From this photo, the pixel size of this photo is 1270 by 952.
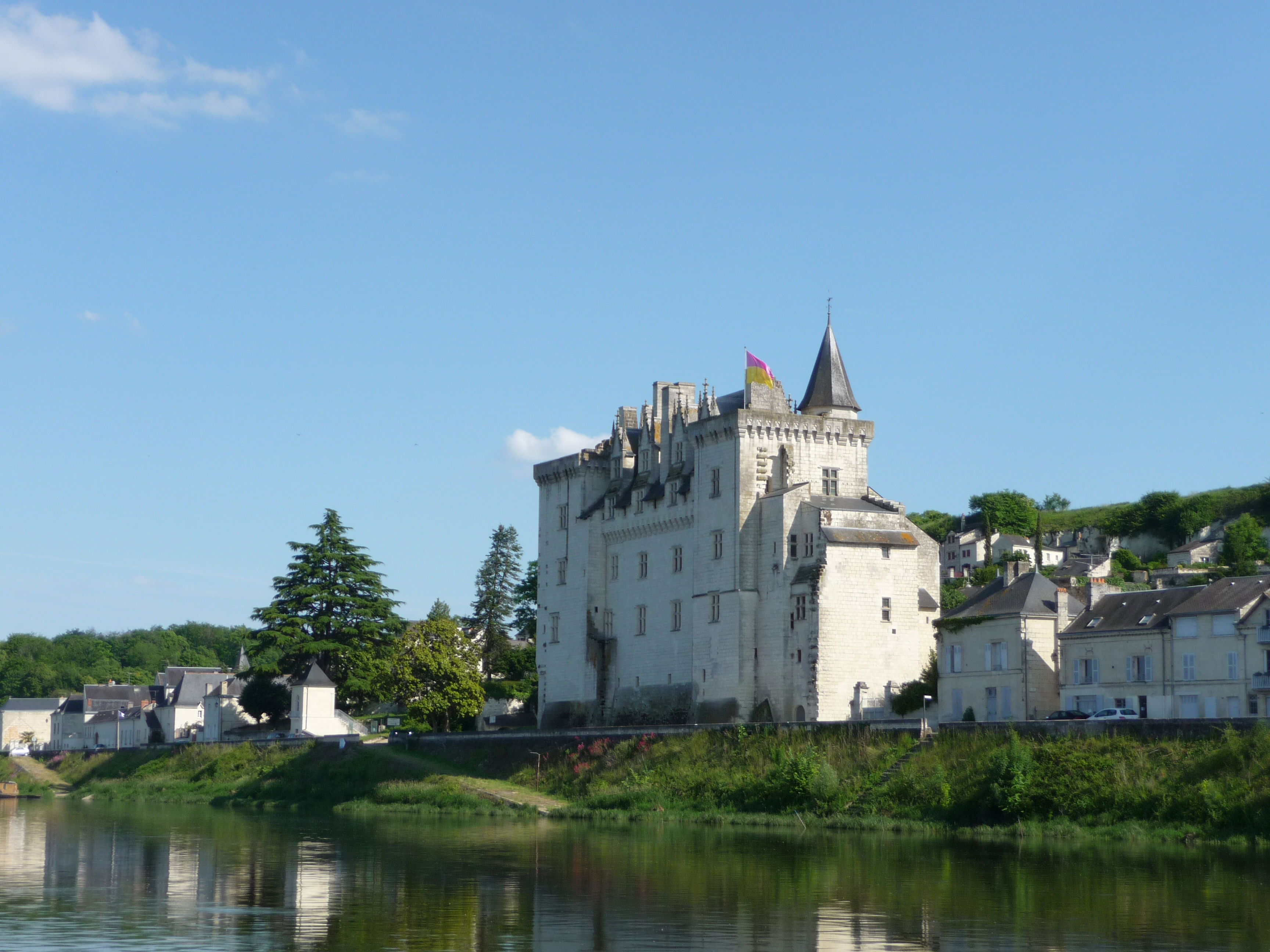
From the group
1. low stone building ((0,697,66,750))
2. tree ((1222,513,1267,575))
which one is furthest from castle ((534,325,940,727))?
low stone building ((0,697,66,750))

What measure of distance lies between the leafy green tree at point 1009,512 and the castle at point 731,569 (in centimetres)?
6532

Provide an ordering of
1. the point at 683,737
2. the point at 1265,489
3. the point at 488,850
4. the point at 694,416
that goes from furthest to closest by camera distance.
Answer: the point at 1265,489, the point at 694,416, the point at 683,737, the point at 488,850

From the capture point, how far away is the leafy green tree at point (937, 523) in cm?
13288

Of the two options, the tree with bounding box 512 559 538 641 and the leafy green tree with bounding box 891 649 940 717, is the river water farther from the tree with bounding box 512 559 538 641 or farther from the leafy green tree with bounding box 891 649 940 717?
the tree with bounding box 512 559 538 641

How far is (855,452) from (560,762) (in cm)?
1693

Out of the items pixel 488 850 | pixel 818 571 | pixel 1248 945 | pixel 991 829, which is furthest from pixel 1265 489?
pixel 1248 945

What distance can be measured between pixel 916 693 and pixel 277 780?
92.0 ft

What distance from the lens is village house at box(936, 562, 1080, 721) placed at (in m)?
48.8

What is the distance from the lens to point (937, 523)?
135375 millimetres

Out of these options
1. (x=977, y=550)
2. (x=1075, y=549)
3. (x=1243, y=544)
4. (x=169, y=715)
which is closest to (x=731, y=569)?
(x=169, y=715)

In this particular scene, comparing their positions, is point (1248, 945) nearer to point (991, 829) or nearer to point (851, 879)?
point (851, 879)

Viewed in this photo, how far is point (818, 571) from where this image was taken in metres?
54.6

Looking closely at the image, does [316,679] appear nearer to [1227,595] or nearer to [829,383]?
[829,383]

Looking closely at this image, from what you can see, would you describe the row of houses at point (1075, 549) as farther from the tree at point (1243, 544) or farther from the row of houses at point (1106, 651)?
the row of houses at point (1106, 651)
